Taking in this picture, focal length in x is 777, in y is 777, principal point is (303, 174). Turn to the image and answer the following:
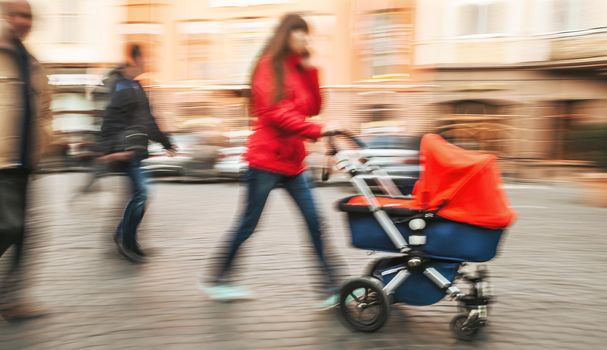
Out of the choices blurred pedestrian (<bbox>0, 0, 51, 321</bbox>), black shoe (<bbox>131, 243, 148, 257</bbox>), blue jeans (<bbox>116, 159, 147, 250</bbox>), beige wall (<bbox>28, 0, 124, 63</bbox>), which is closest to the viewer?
blurred pedestrian (<bbox>0, 0, 51, 321</bbox>)

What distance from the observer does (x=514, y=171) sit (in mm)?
21859

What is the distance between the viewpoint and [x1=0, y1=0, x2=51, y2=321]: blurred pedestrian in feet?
13.7

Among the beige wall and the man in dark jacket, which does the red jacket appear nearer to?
the man in dark jacket

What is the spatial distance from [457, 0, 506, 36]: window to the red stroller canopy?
22017 millimetres

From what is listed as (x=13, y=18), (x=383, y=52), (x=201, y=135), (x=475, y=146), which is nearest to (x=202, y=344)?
(x=13, y=18)

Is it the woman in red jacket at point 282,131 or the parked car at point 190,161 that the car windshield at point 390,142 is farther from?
the woman in red jacket at point 282,131

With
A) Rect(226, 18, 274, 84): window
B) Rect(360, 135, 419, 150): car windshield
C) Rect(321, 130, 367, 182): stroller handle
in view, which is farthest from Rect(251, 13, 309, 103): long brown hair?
Rect(226, 18, 274, 84): window

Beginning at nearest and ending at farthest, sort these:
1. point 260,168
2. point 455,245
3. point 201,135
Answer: point 455,245 < point 260,168 < point 201,135

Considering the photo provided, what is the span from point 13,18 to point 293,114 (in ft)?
5.35

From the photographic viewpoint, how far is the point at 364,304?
4.26m

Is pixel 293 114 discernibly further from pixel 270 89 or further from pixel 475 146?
pixel 475 146

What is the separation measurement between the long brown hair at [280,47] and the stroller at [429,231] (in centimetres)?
43

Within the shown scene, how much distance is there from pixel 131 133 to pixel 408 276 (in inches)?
106

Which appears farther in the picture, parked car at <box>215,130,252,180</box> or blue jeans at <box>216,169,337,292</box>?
parked car at <box>215,130,252,180</box>
